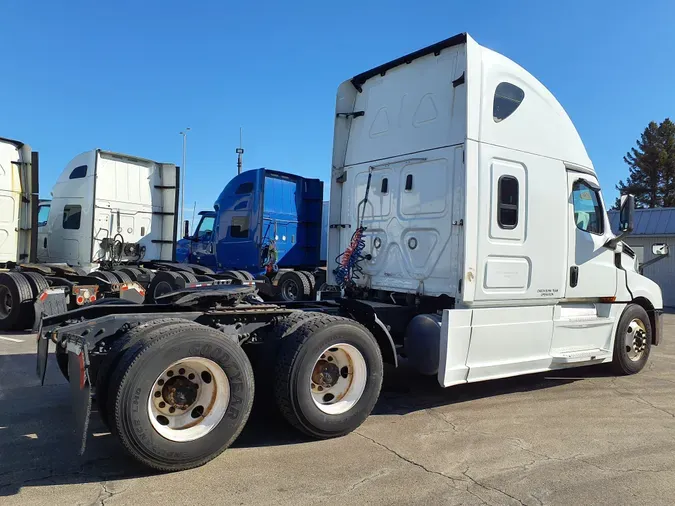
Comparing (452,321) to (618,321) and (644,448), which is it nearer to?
(644,448)

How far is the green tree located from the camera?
40125mm

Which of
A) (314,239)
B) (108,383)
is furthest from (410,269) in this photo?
(314,239)

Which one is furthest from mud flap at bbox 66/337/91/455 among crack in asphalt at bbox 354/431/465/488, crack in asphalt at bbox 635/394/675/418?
crack in asphalt at bbox 635/394/675/418

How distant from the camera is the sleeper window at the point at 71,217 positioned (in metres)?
11.6

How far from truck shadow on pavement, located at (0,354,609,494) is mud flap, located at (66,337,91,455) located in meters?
0.33

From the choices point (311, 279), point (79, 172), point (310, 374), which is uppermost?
point (79, 172)

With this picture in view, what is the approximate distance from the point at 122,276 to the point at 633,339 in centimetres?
911

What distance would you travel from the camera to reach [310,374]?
14.8 ft

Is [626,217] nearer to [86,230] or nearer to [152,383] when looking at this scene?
[152,383]

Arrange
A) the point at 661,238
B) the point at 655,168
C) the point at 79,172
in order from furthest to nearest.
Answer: the point at 655,168 → the point at 661,238 → the point at 79,172

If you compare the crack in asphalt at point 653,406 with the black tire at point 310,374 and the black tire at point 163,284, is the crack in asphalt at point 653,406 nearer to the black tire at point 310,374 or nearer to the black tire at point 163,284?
the black tire at point 310,374

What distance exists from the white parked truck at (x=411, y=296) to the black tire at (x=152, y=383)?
1cm

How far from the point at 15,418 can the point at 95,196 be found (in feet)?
23.7

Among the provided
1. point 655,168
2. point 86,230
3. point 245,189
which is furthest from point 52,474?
point 655,168
